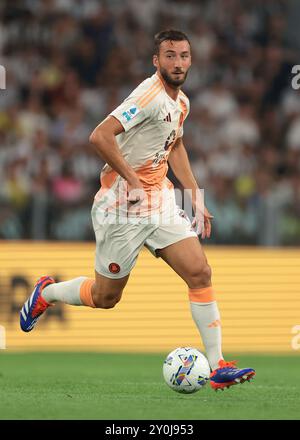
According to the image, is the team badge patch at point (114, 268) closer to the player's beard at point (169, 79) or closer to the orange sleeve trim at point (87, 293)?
the orange sleeve trim at point (87, 293)

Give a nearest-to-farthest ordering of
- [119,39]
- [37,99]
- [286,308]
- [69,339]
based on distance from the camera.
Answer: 1. [69,339]
2. [286,308]
3. [37,99]
4. [119,39]

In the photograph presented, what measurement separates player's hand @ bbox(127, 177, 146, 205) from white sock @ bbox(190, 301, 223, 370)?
92cm

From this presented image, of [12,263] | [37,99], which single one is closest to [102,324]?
[12,263]

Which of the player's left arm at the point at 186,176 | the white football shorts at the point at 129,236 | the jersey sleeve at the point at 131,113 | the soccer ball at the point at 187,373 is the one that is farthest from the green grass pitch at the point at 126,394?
the jersey sleeve at the point at 131,113

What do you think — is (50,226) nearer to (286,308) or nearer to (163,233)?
(286,308)

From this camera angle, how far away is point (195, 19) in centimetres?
1806

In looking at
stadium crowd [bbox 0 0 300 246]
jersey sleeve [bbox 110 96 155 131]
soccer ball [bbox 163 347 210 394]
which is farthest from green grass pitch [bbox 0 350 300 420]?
stadium crowd [bbox 0 0 300 246]

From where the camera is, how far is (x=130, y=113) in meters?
7.75

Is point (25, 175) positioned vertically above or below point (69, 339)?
above

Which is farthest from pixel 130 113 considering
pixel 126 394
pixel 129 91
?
pixel 129 91

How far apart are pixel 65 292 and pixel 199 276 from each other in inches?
51.8

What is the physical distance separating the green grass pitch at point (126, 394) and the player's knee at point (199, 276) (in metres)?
0.76

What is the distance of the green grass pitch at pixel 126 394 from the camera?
6598 mm

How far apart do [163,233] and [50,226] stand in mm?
6138
